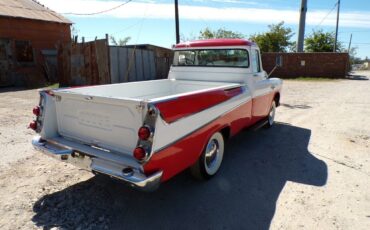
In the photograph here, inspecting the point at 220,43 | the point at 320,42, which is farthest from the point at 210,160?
the point at 320,42

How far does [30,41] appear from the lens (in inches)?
708

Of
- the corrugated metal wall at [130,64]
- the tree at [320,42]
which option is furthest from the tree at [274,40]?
the corrugated metal wall at [130,64]

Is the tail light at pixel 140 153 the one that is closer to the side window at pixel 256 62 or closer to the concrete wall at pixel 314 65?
the side window at pixel 256 62

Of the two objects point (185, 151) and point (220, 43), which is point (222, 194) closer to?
point (185, 151)

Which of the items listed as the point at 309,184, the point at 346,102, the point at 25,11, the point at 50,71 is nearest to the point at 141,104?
the point at 309,184

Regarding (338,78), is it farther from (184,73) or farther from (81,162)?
(81,162)

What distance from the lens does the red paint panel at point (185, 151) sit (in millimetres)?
3066

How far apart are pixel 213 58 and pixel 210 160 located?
236cm

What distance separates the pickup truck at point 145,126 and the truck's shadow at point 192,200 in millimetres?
356

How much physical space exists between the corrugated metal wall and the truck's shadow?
8639mm

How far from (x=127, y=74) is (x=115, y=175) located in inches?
446

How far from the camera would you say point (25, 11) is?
60.2 ft

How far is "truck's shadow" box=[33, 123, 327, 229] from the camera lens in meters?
3.31

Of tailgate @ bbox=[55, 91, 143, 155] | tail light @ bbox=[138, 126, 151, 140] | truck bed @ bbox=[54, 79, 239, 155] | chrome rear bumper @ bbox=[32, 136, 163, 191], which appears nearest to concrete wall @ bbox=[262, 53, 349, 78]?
truck bed @ bbox=[54, 79, 239, 155]
